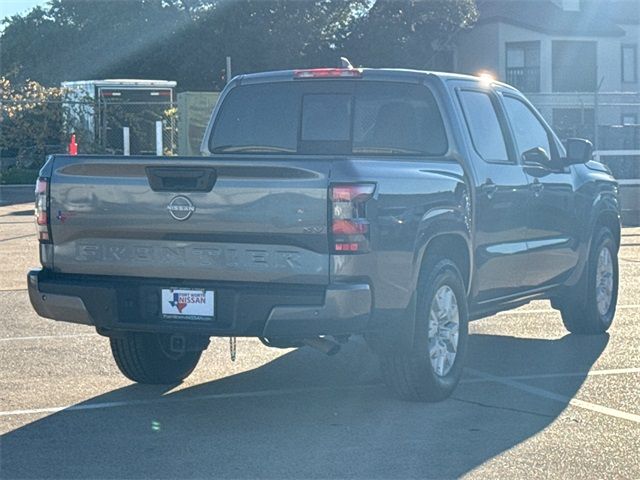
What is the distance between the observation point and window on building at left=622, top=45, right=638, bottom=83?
53750 millimetres

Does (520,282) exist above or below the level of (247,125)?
below

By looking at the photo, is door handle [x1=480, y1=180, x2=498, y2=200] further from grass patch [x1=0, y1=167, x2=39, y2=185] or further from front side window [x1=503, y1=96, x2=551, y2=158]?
grass patch [x1=0, y1=167, x2=39, y2=185]

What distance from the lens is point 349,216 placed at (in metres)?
6.90

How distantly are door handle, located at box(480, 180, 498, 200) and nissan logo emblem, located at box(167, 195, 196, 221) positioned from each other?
2.16m

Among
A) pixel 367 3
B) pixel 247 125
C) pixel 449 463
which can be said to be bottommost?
pixel 449 463

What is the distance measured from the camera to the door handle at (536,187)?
30.4 feet

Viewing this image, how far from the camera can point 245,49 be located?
165 ft

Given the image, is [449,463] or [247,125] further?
[247,125]

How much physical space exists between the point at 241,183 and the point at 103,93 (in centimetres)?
2590

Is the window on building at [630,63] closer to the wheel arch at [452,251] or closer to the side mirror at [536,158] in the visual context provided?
the side mirror at [536,158]

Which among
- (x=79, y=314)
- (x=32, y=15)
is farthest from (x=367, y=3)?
(x=79, y=314)

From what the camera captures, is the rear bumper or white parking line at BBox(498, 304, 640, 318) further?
white parking line at BBox(498, 304, 640, 318)

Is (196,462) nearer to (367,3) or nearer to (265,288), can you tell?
(265,288)

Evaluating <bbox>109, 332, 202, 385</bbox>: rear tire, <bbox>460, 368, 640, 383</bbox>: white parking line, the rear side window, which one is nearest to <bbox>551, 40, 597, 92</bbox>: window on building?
the rear side window
